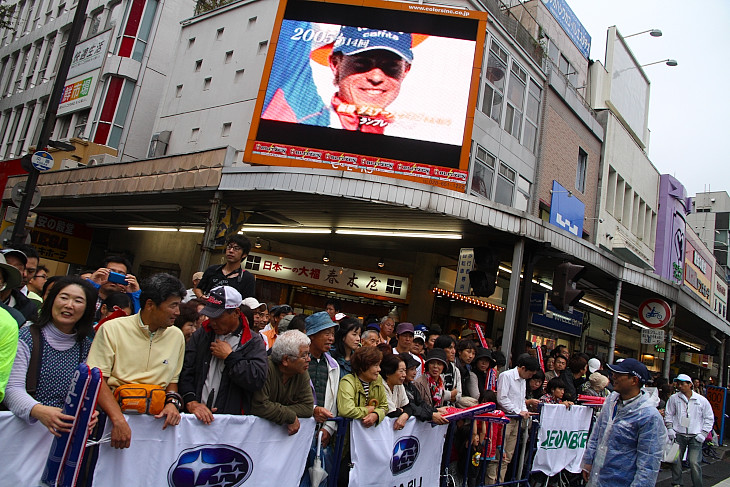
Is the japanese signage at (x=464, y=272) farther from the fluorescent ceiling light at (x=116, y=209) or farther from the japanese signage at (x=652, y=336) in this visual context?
the fluorescent ceiling light at (x=116, y=209)

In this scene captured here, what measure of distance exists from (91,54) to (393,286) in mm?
18190

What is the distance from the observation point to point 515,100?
17438 millimetres

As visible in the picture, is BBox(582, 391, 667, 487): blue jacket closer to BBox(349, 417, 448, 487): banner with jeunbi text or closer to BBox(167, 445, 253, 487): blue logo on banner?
BBox(349, 417, 448, 487): banner with jeunbi text

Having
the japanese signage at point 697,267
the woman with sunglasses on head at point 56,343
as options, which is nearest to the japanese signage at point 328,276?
the woman with sunglasses on head at point 56,343

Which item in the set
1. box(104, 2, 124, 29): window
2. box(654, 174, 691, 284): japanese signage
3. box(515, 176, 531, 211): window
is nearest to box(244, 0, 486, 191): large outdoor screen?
box(515, 176, 531, 211): window

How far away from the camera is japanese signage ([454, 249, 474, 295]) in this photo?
1277 cm

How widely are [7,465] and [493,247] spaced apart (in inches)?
426

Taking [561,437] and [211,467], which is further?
[561,437]

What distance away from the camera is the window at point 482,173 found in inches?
623

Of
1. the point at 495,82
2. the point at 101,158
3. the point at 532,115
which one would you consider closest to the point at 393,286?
the point at 495,82

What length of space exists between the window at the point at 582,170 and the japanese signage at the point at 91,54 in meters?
20.0

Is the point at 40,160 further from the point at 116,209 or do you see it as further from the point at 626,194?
the point at 626,194

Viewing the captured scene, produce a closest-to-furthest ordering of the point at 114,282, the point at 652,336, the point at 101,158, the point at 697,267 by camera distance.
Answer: the point at 114,282 < the point at 652,336 < the point at 101,158 < the point at 697,267

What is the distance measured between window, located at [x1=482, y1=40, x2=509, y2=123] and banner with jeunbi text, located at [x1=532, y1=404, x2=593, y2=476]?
9.87 m
